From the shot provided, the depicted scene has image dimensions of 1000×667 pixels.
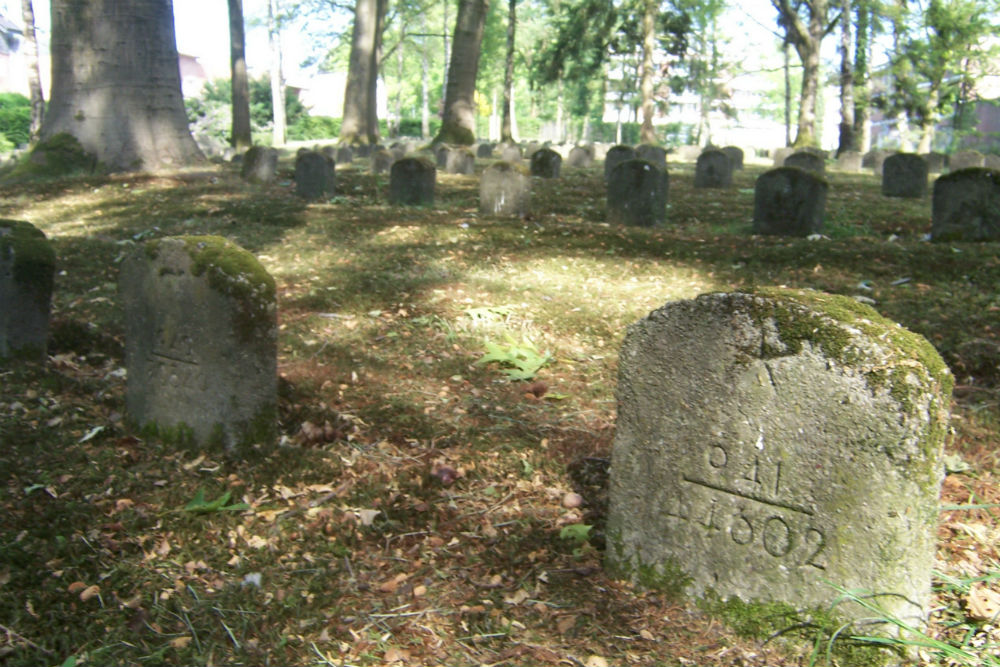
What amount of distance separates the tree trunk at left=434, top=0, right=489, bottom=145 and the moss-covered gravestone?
18.9 m

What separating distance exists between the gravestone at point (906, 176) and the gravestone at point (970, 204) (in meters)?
6.07

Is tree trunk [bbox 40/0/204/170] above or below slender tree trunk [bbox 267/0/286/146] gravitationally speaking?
below

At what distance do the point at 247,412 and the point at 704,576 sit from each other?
2588 millimetres

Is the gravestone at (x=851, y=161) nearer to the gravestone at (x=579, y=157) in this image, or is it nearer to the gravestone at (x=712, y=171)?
the gravestone at (x=579, y=157)

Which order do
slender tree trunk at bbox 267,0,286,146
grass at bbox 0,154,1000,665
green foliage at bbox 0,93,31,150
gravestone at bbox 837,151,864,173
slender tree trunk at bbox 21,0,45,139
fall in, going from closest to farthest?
grass at bbox 0,154,1000,665
slender tree trunk at bbox 21,0,45,139
gravestone at bbox 837,151,864,173
green foliage at bbox 0,93,31,150
slender tree trunk at bbox 267,0,286,146

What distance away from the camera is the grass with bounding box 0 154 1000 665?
296 cm

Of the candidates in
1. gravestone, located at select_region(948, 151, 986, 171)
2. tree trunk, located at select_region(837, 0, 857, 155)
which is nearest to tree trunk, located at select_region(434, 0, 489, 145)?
gravestone, located at select_region(948, 151, 986, 171)

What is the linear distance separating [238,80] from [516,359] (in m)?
23.0

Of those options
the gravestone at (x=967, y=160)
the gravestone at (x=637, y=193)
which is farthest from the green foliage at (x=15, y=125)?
the gravestone at (x=967, y=160)

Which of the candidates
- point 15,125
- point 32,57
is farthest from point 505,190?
point 15,125

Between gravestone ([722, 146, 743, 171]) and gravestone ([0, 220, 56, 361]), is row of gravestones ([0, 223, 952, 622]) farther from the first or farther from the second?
gravestone ([722, 146, 743, 171])

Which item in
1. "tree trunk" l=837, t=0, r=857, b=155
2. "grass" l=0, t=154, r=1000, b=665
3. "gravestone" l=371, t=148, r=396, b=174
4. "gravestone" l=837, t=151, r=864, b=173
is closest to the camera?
"grass" l=0, t=154, r=1000, b=665

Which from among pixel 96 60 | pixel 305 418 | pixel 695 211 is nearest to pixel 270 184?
pixel 96 60

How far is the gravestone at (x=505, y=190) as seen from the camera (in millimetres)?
10969
